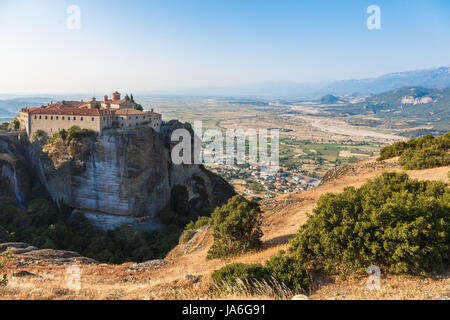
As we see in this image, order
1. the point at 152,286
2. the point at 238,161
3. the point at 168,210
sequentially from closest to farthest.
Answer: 1. the point at 152,286
2. the point at 168,210
3. the point at 238,161

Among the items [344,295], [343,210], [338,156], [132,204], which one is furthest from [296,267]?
[338,156]

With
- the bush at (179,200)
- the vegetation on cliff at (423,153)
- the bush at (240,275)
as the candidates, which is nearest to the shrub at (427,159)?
the vegetation on cliff at (423,153)

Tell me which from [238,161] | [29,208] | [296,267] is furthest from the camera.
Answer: [238,161]

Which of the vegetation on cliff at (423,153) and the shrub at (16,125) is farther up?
the shrub at (16,125)

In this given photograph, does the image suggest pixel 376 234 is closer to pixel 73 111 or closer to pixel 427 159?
pixel 427 159

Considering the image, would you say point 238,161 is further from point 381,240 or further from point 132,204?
point 381,240

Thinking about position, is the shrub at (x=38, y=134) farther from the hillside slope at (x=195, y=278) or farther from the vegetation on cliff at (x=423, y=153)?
the vegetation on cliff at (x=423, y=153)

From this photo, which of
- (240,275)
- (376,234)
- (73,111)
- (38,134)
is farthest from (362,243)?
(38,134)
